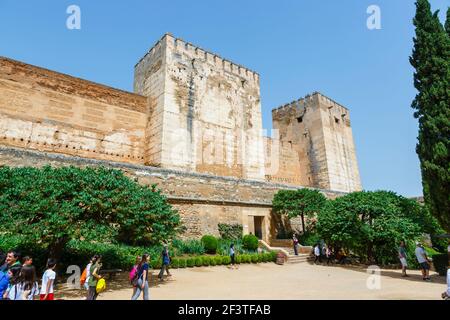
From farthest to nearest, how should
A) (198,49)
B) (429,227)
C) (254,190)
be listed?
(198,49) → (254,190) → (429,227)

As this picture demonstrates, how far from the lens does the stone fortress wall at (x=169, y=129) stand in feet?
45.4

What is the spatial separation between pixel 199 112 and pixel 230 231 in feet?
27.4

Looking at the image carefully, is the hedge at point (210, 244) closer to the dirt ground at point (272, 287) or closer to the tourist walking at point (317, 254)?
the dirt ground at point (272, 287)

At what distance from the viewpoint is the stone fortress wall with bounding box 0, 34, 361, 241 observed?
1384 centimetres

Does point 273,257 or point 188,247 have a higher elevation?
point 188,247

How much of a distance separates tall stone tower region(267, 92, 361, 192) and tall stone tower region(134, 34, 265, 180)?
569cm

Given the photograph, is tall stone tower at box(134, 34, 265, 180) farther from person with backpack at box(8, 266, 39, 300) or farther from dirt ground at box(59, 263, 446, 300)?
person with backpack at box(8, 266, 39, 300)

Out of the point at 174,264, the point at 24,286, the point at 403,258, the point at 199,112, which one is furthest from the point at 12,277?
the point at 199,112

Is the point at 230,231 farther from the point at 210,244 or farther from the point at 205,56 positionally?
the point at 205,56

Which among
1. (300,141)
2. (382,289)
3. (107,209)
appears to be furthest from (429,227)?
(300,141)

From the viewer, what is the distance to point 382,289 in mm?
7258

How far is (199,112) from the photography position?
61.3 feet

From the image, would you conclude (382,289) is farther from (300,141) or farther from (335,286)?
(300,141)
